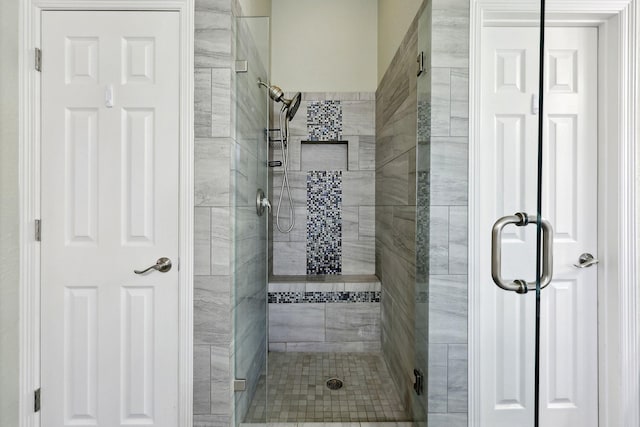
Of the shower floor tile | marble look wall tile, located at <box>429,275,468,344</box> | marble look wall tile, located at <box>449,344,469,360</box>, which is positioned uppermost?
marble look wall tile, located at <box>429,275,468,344</box>

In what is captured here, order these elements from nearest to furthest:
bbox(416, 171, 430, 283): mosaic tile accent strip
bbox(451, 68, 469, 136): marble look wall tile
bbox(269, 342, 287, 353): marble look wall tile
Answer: bbox(451, 68, 469, 136): marble look wall tile, bbox(416, 171, 430, 283): mosaic tile accent strip, bbox(269, 342, 287, 353): marble look wall tile

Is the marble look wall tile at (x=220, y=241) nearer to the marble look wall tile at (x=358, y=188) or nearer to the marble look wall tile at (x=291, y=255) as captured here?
the marble look wall tile at (x=291, y=255)

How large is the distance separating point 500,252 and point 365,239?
2588 mm

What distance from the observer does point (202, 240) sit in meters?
1.62

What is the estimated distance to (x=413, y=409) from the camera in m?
1.76

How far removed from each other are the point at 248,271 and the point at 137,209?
0.63m

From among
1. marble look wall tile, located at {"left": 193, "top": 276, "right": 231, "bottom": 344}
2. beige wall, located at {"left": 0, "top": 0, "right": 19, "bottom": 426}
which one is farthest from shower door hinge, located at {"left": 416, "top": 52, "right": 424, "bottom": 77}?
beige wall, located at {"left": 0, "top": 0, "right": 19, "bottom": 426}

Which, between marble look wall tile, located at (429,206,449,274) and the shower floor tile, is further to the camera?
the shower floor tile

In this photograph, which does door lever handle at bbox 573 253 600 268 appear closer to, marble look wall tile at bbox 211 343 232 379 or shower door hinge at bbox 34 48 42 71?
marble look wall tile at bbox 211 343 232 379

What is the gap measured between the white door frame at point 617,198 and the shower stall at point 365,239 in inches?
5.6

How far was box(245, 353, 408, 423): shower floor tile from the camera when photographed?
1914 millimetres

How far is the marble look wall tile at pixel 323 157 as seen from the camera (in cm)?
327

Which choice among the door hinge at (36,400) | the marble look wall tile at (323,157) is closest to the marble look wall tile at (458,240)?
the door hinge at (36,400)

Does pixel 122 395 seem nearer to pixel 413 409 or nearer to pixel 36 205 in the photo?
pixel 36 205
